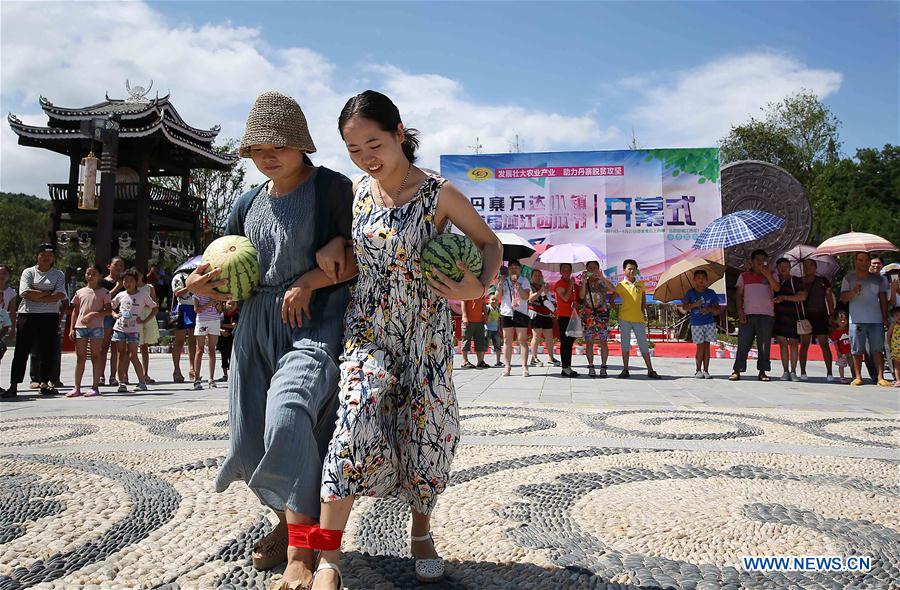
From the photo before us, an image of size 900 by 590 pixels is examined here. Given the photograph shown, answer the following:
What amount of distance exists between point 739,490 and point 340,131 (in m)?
2.45

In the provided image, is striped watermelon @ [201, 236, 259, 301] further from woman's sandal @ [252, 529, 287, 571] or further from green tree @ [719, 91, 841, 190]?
green tree @ [719, 91, 841, 190]

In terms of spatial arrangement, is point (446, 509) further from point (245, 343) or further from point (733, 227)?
point (733, 227)

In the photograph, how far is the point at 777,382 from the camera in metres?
8.48

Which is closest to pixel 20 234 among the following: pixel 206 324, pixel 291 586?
pixel 206 324

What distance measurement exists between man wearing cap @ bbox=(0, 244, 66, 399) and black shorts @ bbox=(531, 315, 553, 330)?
6077mm

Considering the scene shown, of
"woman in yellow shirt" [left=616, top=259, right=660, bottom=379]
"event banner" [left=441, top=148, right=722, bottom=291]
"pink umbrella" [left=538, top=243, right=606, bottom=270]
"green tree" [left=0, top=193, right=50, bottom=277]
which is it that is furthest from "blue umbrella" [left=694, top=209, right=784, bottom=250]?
"green tree" [left=0, top=193, right=50, bottom=277]

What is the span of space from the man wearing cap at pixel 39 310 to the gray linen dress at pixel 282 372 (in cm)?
619

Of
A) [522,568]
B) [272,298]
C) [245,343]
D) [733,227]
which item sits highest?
[733,227]

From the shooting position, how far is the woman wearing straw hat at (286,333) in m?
1.92

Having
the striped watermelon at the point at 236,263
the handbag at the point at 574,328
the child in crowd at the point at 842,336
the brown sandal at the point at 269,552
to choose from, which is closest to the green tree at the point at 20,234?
the handbag at the point at 574,328

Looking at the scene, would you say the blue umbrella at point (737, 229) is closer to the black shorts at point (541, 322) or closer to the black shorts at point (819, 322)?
the black shorts at point (819, 322)

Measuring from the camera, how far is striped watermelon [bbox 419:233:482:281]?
203 centimetres

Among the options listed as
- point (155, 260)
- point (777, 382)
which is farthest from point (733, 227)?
point (155, 260)

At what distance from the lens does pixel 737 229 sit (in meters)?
9.37
